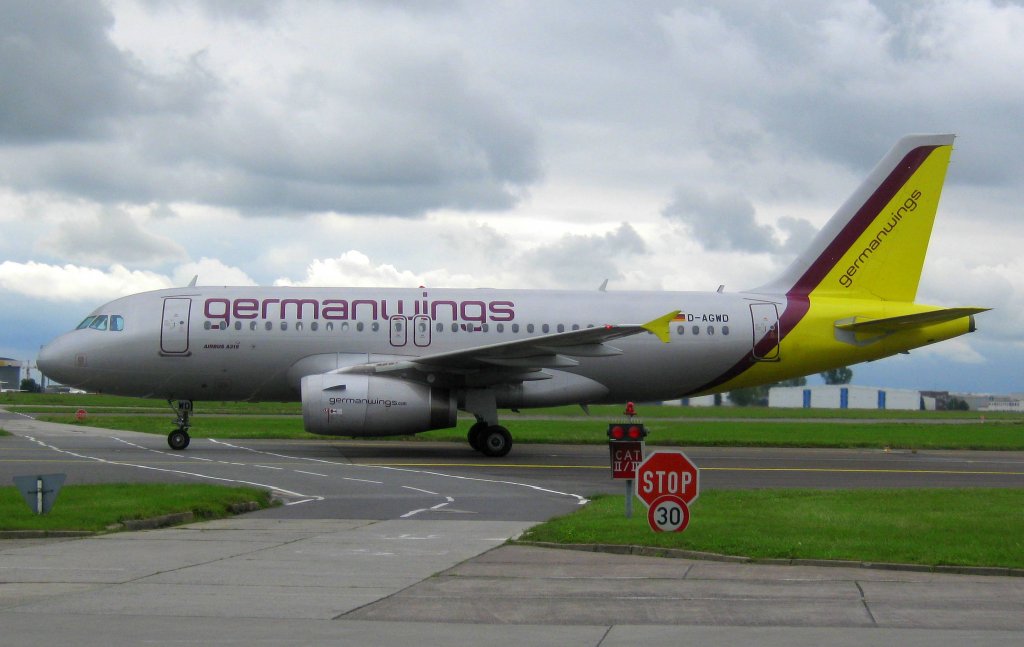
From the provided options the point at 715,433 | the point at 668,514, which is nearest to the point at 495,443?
the point at 715,433

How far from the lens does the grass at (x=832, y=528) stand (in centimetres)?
1185

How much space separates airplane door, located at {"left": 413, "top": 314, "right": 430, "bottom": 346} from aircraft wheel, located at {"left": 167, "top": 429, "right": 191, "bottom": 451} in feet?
18.2

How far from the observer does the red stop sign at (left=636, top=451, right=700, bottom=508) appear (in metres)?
12.6

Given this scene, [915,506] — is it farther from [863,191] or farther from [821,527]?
[863,191]

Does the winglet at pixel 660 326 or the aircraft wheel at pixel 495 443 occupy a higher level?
the winglet at pixel 660 326

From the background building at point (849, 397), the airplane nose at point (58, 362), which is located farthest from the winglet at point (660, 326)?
the background building at point (849, 397)

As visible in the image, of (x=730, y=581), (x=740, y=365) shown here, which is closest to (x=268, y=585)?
(x=730, y=581)

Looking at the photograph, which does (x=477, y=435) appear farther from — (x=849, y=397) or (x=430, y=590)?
(x=849, y=397)

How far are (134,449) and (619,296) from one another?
11.8m

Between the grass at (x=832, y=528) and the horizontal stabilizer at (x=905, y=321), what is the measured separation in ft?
33.7

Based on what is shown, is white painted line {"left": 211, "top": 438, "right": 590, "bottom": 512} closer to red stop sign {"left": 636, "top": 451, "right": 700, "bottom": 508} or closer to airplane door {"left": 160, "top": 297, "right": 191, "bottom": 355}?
airplane door {"left": 160, "top": 297, "right": 191, "bottom": 355}

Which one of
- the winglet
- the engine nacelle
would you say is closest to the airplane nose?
the engine nacelle

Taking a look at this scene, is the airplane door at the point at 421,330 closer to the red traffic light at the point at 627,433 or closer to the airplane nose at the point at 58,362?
the airplane nose at the point at 58,362

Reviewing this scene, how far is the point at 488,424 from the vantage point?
2669 centimetres
